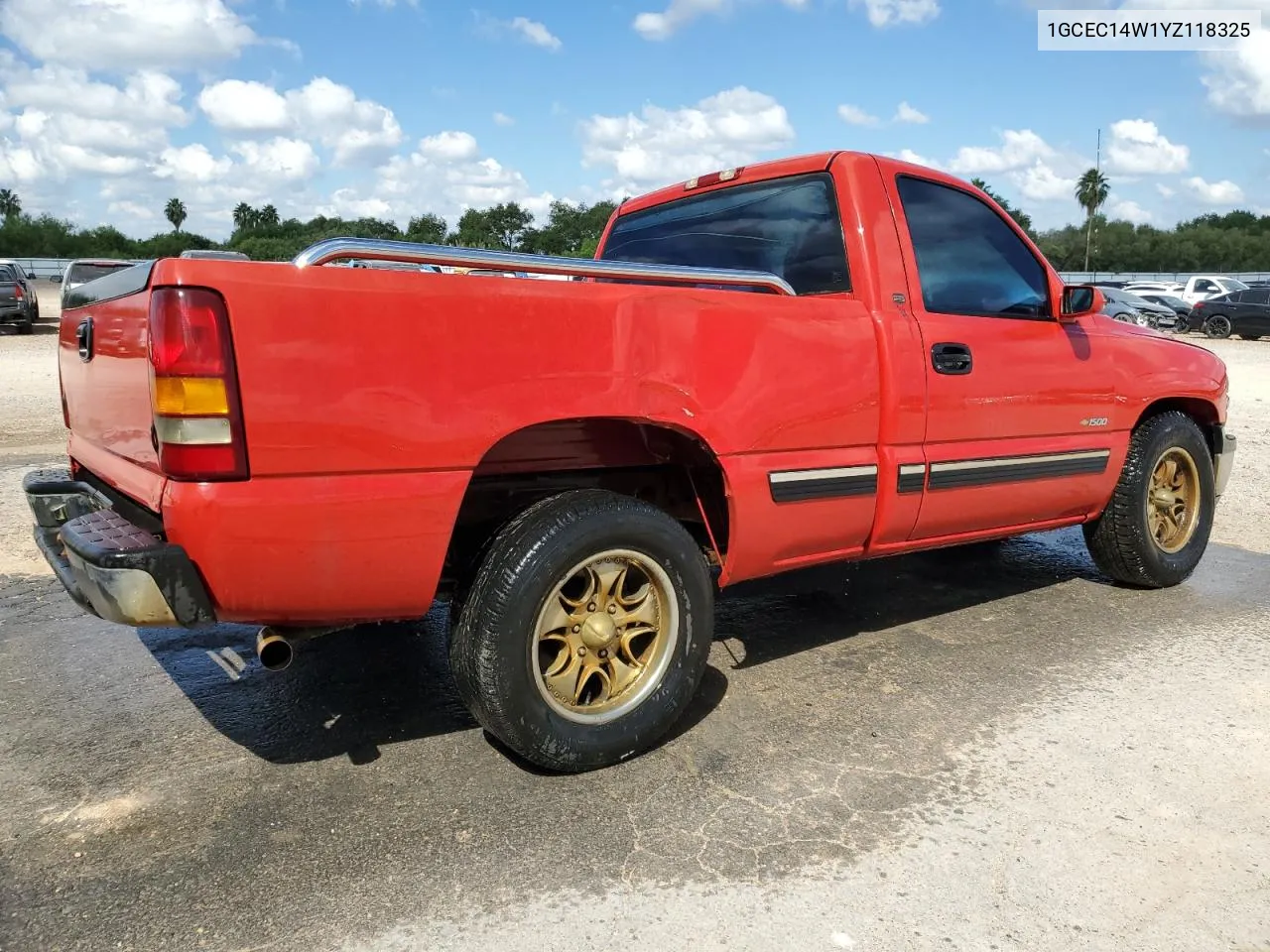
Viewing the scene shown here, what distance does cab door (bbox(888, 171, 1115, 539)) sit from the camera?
3674 millimetres

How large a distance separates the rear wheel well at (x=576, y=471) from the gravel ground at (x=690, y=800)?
25.8 inches

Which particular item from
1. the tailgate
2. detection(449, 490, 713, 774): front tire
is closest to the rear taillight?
the tailgate

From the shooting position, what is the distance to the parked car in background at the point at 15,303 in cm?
2039

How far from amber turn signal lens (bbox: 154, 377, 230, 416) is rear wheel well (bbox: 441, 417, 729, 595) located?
926mm

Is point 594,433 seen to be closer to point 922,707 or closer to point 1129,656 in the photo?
point 922,707

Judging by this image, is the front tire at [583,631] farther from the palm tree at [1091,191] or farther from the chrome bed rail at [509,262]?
the palm tree at [1091,191]

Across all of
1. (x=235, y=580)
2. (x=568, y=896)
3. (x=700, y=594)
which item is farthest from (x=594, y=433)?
(x=568, y=896)

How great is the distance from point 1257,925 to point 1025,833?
1.77 ft

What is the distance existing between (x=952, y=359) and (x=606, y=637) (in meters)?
1.77

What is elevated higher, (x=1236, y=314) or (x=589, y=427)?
(x=1236, y=314)

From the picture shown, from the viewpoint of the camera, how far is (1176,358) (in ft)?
15.5

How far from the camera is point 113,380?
2785 mm

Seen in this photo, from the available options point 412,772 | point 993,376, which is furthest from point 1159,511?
point 412,772

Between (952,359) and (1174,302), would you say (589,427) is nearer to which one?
(952,359)
